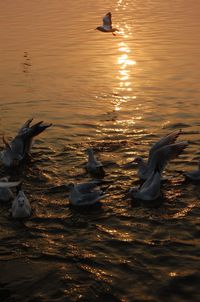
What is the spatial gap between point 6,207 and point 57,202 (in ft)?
3.70

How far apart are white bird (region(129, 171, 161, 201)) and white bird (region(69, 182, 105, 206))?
718mm

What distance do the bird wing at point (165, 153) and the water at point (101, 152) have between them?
1.57ft

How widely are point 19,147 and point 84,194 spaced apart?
146 inches

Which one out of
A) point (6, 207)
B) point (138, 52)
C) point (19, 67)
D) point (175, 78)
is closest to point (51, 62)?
point (19, 67)

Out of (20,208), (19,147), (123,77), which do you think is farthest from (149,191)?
(123,77)

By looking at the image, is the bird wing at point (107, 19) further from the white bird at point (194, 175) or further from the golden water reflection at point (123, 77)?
the white bird at point (194, 175)

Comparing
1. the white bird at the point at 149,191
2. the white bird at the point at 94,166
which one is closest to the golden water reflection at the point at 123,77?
the white bird at the point at 94,166

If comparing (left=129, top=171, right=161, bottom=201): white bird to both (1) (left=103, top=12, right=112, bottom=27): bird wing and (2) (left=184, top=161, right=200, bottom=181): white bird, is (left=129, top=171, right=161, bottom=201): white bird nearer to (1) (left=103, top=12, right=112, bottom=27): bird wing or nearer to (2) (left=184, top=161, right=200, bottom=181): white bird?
(2) (left=184, top=161, right=200, bottom=181): white bird

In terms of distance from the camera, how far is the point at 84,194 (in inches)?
473

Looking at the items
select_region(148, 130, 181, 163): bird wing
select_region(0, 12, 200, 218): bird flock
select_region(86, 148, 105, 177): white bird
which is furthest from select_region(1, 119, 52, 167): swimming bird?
select_region(148, 130, 181, 163): bird wing

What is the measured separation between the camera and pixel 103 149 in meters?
15.3

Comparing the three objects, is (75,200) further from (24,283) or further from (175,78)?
(175,78)

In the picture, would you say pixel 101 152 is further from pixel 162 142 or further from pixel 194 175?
pixel 194 175

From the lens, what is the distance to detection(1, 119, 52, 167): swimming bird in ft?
48.2
